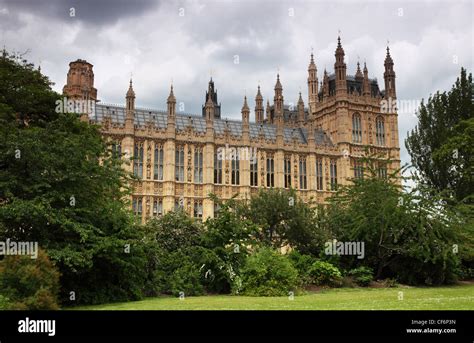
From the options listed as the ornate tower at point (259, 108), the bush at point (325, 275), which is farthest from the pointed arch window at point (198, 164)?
the bush at point (325, 275)

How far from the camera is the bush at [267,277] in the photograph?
62.0 feet

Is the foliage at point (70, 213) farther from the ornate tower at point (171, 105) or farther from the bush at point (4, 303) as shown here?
the ornate tower at point (171, 105)

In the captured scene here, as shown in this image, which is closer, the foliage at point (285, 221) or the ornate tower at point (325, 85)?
the foliage at point (285, 221)

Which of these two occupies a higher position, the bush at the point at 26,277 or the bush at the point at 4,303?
the bush at the point at 26,277

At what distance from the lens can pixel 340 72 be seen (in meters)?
51.0

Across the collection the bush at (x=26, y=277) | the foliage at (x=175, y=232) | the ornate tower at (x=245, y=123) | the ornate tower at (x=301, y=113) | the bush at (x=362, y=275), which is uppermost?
the ornate tower at (x=301, y=113)

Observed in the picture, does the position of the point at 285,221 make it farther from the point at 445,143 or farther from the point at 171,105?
the point at 171,105

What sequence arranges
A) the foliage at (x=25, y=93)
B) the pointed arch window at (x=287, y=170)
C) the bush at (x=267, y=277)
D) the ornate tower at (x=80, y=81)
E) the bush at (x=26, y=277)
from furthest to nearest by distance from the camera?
1. the pointed arch window at (x=287, y=170)
2. the ornate tower at (x=80, y=81)
3. the foliage at (x=25, y=93)
4. the bush at (x=267, y=277)
5. the bush at (x=26, y=277)

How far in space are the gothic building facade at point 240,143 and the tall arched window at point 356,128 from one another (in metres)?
0.10

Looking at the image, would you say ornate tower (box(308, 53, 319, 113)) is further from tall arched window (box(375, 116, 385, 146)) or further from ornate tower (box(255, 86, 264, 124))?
tall arched window (box(375, 116, 385, 146))

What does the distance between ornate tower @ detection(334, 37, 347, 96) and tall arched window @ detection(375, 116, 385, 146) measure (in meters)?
4.73

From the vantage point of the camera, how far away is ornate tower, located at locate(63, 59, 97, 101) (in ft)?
146

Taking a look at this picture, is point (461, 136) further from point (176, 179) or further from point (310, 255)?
point (176, 179)
